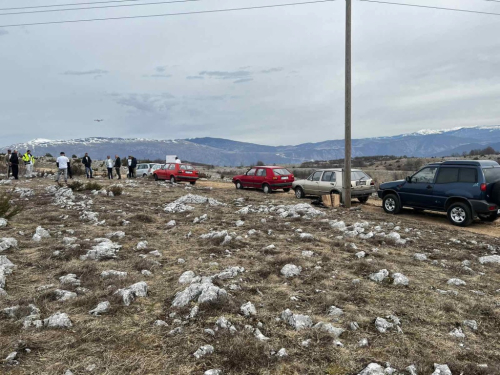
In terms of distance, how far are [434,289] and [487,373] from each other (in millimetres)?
1921

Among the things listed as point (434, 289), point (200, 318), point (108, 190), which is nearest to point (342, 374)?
point (200, 318)

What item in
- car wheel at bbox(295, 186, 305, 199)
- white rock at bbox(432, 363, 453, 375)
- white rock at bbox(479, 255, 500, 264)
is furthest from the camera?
car wheel at bbox(295, 186, 305, 199)

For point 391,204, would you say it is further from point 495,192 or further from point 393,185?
point 495,192

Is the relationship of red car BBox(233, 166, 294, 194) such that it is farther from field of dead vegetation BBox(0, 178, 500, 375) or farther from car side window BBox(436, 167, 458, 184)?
field of dead vegetation BBox(0, 178, 500, 375)

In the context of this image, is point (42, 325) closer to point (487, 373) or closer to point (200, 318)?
point (200, 318)

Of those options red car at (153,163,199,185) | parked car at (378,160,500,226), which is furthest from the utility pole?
red car at (153,163,199,185)

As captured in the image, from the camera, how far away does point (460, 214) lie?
10227 mm

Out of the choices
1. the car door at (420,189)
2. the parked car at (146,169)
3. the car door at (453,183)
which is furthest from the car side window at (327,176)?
the parked car at (146,169)

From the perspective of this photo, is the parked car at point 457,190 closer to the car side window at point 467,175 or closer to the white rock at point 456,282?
the car side window at point 467,175

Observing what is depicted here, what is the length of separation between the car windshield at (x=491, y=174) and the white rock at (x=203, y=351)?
9883 mm

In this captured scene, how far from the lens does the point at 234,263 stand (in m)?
5.65

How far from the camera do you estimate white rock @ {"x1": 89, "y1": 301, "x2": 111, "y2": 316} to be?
3.81 metres

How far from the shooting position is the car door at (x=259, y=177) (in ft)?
59.9

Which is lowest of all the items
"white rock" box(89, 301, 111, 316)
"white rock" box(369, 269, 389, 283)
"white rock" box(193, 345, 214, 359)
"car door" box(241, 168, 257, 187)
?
"white rock" box(369, 269, 389, 283)
